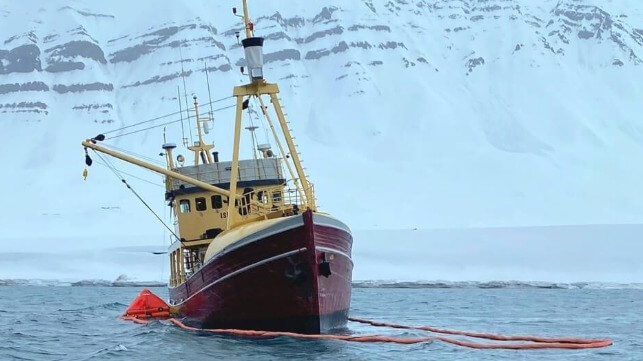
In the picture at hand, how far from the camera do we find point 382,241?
126 m

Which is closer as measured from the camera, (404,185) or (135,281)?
(135,281)

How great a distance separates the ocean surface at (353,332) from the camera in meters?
30.0

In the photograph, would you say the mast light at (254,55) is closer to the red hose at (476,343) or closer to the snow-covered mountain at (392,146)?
the red hose at (476,343)

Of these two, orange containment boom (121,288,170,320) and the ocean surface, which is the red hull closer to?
the ocean surface

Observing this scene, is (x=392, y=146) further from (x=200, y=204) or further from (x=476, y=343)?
(x=476, y=343)

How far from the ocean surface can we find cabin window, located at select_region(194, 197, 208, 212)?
14.1 ft

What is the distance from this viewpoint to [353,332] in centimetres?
3609

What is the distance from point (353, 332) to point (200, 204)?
8.16m

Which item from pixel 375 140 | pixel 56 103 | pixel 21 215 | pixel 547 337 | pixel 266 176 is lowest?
pixel 547 337

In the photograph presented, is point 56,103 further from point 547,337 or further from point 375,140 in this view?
point 547,337

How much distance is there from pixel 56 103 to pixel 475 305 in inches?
5952

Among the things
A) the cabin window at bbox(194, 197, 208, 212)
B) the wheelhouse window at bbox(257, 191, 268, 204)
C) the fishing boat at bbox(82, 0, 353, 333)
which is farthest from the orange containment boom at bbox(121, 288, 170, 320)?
the wheelhouse window at bbox(257, 191, 268, 204)

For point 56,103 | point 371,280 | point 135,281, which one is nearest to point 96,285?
point 135,281

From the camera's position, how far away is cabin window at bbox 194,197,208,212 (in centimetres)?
4100
